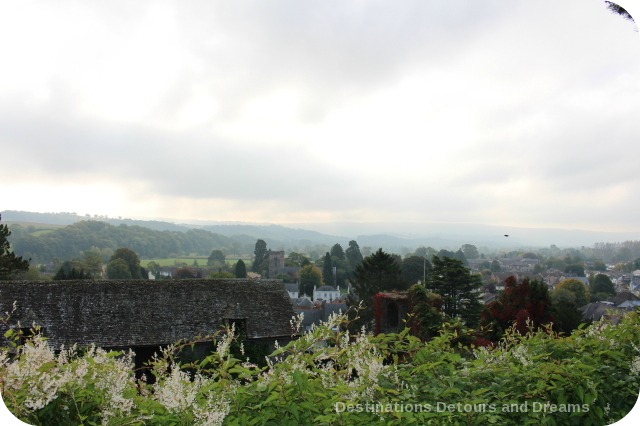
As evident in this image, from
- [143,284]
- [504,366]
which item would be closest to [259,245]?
[143,284]

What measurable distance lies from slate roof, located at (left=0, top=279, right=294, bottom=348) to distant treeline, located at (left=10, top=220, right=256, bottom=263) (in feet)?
4.41

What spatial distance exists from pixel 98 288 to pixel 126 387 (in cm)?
1489

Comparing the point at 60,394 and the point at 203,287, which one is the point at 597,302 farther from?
the point at 203,287

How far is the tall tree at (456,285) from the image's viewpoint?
1434cm

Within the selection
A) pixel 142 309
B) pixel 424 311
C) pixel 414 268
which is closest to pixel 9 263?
pixel 142 309

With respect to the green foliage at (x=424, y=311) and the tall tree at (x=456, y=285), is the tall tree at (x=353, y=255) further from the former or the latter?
the green foliage at (x=424, y=311)

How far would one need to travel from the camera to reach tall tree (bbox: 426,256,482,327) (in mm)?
14336

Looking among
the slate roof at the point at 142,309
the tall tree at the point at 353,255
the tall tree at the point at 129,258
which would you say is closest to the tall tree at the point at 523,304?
the slate roof at the point at 142,309

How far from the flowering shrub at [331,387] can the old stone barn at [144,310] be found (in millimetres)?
11465

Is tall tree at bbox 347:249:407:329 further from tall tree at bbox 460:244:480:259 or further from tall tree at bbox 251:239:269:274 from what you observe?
tall tree at bbox 251:239:269:274

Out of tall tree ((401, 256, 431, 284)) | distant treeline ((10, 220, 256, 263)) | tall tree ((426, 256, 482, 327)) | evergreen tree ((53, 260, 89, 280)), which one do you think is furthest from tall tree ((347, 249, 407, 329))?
evergreen tree ((53, 260, 89, 280))

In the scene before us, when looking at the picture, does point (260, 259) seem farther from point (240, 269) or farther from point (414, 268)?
point (414, 268)

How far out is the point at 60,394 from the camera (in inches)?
104

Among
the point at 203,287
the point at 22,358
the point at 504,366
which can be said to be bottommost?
the point at 203,287
